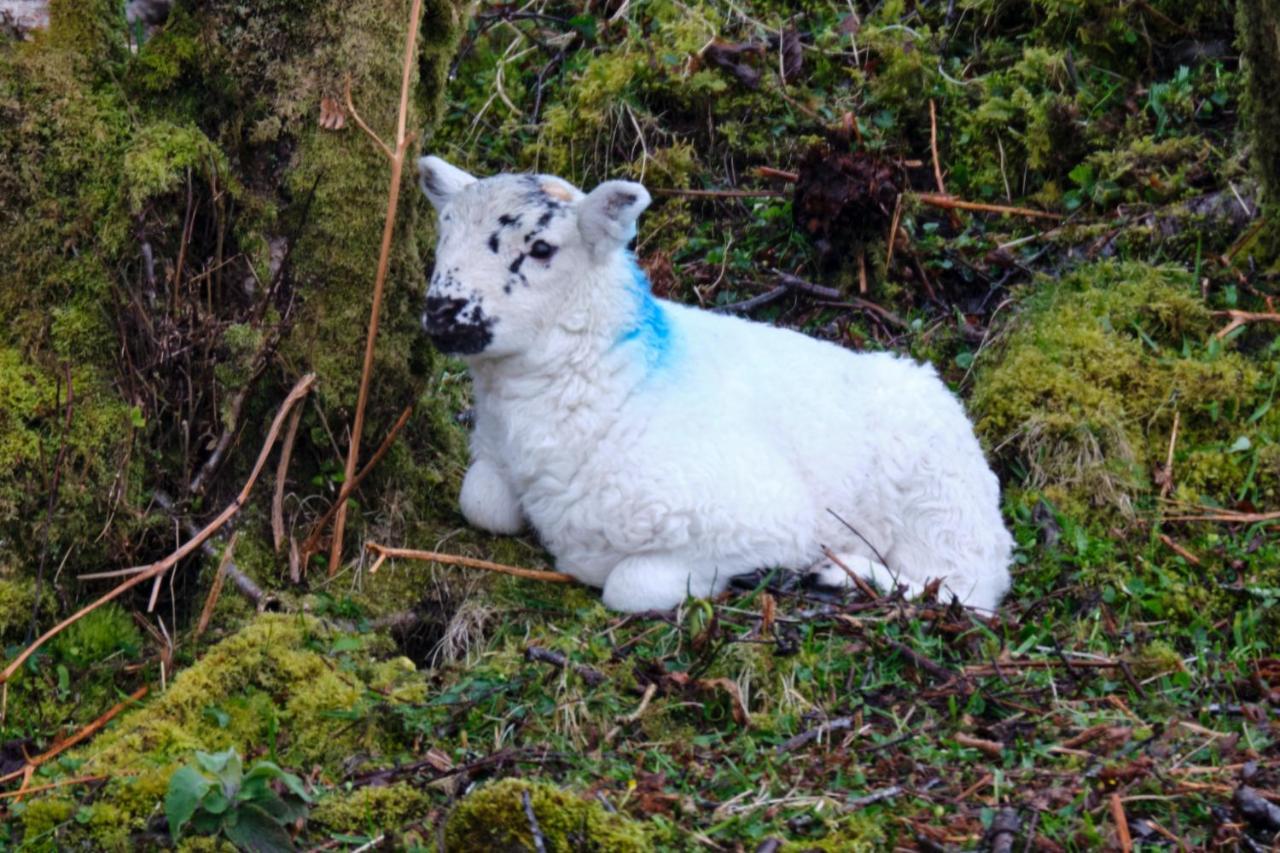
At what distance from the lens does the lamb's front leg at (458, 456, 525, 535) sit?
672 cm

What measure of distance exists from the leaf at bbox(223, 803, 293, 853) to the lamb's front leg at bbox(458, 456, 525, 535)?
2.29m

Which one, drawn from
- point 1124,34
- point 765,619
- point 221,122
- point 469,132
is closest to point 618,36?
point 469,132

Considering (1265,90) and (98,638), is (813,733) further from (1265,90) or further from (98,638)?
(1265,90)

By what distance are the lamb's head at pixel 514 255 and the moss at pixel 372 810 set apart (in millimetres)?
1874

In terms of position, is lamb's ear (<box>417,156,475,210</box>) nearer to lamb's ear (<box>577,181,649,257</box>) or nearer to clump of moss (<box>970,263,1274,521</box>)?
lamb's ear (<box>577,181,649,257</box>)

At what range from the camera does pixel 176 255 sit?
6.32 metres

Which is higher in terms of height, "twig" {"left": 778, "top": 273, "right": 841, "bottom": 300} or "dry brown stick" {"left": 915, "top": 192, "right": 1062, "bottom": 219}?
"dry brown stick" {"left": 915, "top": 192, "right": 1062, "bottom": 219}

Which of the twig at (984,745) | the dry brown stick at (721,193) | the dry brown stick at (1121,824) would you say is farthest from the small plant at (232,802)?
the dry brown stick at (721,193)

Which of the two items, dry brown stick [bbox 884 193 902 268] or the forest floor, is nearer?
the forest floor

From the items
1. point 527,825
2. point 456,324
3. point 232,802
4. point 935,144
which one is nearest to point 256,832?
point 232,802

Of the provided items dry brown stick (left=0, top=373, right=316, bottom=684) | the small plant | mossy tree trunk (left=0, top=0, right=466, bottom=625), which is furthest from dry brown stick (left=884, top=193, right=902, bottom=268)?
the small plant

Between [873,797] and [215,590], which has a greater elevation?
[215,590]

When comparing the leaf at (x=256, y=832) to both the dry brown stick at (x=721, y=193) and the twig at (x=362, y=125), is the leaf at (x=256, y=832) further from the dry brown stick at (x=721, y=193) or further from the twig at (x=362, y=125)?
the dry brown stick at (x=721, y=193)

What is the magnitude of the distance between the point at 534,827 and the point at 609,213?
2604mm
